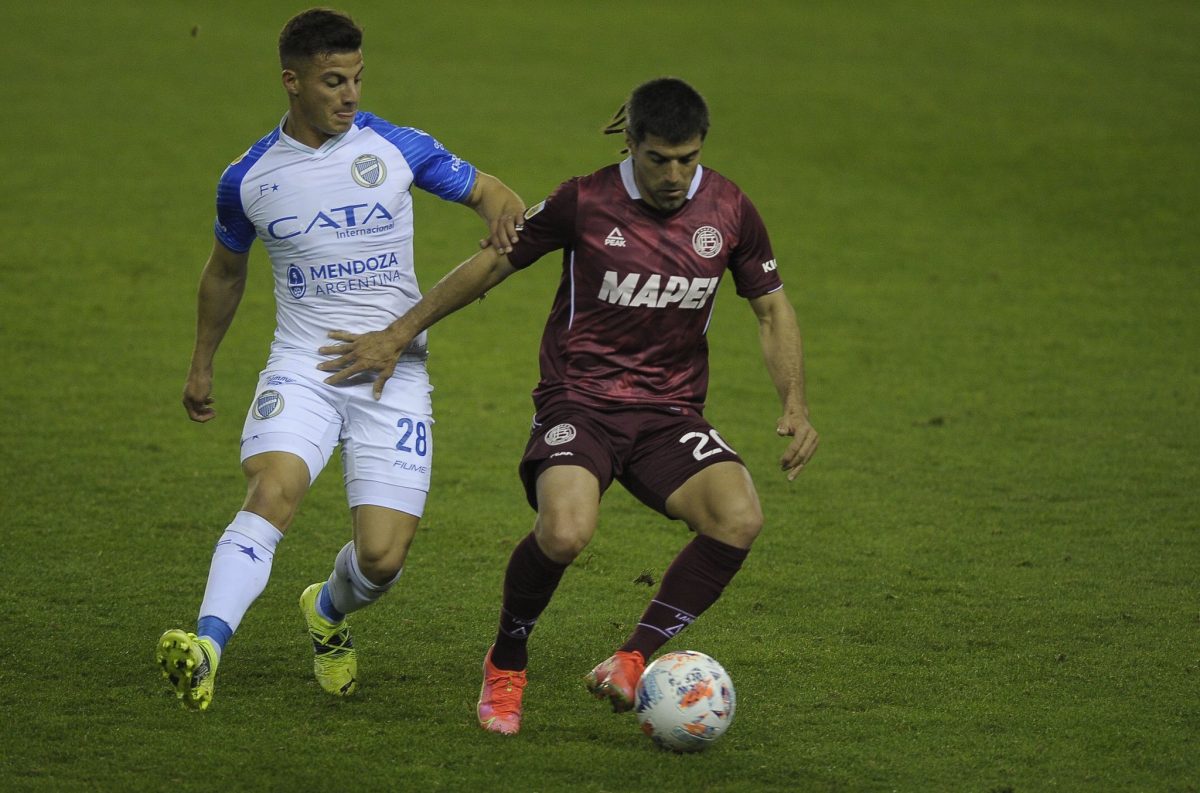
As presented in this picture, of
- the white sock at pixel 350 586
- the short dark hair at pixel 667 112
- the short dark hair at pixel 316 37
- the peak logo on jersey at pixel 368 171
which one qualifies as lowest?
the white sock at pixel 350 586

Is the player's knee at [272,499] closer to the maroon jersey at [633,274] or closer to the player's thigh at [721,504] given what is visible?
the maroon jersey at [633,274]

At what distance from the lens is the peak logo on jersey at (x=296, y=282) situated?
5.17 meters

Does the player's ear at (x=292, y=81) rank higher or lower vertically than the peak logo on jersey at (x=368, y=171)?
higher

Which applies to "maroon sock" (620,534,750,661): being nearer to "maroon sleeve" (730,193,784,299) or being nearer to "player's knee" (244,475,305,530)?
"maroon sleeve" (730,193,784,299)

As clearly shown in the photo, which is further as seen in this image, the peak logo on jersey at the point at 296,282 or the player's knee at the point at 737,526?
the peak logo on jersey at the point at 296,282

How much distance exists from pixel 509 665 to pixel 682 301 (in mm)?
1347

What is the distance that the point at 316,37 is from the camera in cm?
498

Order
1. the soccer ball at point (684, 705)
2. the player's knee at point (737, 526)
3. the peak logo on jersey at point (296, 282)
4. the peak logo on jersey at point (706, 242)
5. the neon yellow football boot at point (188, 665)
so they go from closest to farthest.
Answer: the neon yellow football boot at point (188, 665), the soccer ball at point (684, 705), the player's knee at point (737, 526), the peak logo on jersey at point (706, 242), the peak logo on jersey at point (296, 282)

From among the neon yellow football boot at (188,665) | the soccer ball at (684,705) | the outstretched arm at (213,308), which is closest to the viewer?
the neon yellow football boot at (188,665)

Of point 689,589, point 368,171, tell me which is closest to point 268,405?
point 368,171

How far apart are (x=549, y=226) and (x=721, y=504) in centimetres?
112

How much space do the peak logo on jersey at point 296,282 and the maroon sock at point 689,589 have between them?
5.36ft

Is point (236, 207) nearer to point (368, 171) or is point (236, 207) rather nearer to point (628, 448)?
point (368, 171)

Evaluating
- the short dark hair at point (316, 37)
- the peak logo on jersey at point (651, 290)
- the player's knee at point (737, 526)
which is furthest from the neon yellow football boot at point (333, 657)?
the short dark hair at point (316, 37)
